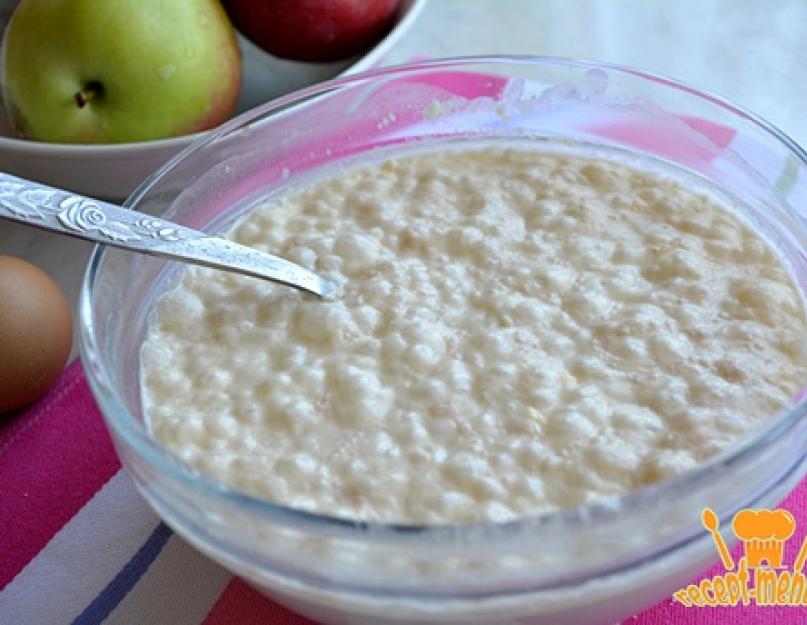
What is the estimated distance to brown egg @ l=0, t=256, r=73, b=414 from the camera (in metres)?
1.37

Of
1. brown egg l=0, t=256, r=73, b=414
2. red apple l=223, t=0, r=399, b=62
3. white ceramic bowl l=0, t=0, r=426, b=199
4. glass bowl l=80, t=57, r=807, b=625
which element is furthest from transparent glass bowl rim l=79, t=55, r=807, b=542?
red apple l=223, t=0, r=399, b=62

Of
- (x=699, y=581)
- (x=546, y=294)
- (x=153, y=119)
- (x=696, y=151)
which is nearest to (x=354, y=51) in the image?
(x=153, y=119)

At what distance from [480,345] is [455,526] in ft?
1.18

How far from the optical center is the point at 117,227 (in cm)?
123

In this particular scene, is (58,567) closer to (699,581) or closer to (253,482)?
(253,482)

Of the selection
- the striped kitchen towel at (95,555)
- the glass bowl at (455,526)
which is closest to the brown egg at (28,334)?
the striped kitchen towel at (95,555)

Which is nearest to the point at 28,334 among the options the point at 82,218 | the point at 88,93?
the point at 82,218

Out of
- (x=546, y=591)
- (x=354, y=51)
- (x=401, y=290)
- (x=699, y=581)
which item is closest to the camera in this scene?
(x=546, y=591)

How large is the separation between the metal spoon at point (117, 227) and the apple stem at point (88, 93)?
459 mm

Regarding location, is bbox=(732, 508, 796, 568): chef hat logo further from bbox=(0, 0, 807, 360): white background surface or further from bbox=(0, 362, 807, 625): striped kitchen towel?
bbox=(0, 0, 807, 360): white background surface

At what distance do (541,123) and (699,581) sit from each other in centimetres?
67

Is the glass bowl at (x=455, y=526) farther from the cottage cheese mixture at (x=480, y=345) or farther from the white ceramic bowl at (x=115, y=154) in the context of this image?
the white ceramic bowl at (x=115, y=154)

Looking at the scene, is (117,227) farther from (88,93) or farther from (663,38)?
(663,38)

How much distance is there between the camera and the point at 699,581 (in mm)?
1164
